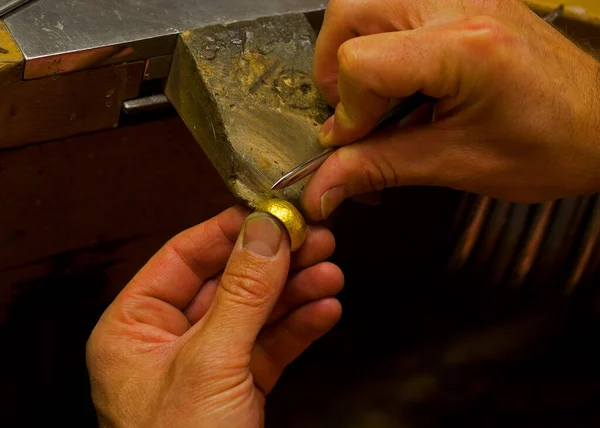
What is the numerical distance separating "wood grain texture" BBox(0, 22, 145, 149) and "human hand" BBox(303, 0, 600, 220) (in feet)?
1.08

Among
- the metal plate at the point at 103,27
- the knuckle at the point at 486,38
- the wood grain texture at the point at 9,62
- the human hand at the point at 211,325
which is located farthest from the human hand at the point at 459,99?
the wood grain texture at the point at 9,62

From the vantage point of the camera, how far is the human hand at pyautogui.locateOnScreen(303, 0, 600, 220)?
96 centimetres

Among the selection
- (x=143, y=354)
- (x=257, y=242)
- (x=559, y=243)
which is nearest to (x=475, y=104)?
(x=257, y=242)

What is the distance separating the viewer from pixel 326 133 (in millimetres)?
1124

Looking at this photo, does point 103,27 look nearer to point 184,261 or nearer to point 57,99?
point 57,99

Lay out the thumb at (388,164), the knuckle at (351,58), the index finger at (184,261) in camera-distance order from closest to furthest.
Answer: the knuckle at (351,58) → the thumb at (388,164) → the index finger at (184,261)

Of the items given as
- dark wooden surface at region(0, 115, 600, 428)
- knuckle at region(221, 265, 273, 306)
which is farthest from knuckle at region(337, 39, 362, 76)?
dark wooden surface at region(0, 115, 600, 428)

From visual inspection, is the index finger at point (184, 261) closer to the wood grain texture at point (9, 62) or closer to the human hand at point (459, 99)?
the human hand at point (459, 99)

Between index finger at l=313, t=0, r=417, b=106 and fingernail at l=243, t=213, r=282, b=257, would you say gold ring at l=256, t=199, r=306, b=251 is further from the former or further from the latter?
index finger at l=313, t=0, r=417, b=106

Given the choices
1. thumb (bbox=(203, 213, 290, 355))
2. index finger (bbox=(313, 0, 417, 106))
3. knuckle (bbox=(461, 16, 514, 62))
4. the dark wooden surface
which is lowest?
the dark wooden surface

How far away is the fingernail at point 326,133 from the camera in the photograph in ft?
3.65

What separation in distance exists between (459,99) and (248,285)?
0.37 metres

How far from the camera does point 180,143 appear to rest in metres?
1.43

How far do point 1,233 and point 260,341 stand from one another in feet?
1.67
